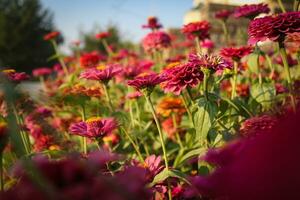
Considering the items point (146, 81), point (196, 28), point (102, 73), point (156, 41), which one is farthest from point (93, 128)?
point (156, 41)

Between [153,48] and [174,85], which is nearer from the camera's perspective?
[174,85]

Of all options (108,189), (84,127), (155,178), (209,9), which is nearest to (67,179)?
(108,189)

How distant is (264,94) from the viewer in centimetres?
140

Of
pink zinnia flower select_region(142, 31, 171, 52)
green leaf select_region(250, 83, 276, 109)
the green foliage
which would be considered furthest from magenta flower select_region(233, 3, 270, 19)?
the green foliage

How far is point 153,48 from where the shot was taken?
254 cm

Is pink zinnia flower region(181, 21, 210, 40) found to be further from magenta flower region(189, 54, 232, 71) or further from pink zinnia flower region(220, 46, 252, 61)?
magenta flower region(189, 54, 232, 71)

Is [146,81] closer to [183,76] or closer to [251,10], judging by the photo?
[183,76]

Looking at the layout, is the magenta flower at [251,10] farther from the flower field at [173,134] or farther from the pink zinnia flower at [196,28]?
Answer: the pink zinnia flower at [196,28]

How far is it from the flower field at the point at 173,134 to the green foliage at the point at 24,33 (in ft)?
53.1

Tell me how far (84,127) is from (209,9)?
4769 millimetres

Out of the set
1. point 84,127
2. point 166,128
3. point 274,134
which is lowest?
point 166,128

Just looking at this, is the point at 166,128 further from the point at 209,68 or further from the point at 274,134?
the point at 274,134

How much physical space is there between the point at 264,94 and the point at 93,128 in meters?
0.63

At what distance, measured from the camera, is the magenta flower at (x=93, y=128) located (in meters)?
1.01
